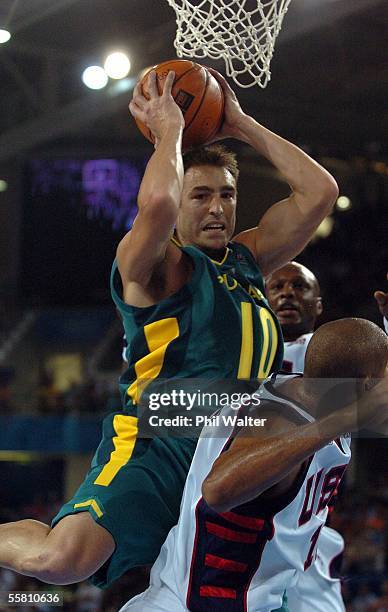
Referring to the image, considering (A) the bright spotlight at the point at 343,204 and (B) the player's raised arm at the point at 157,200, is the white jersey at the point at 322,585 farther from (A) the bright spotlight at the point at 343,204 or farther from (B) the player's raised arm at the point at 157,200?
(A) the bright spotlight at the point at 343,204

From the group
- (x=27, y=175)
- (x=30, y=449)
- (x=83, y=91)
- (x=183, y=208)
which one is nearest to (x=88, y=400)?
(x=30, y=449)

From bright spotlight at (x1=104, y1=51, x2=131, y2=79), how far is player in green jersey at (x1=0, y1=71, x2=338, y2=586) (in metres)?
5.76

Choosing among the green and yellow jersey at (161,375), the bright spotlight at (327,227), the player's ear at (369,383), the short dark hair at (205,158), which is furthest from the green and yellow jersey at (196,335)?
the bright spotlight at (327,227)

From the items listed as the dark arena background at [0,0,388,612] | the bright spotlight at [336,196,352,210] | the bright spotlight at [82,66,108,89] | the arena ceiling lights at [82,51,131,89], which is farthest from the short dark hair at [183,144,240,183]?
the bright spotlight at [336,196,352,210]

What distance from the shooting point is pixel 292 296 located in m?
4.29

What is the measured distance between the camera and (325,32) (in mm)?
8836

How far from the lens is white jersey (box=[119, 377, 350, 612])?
2586 millimetres

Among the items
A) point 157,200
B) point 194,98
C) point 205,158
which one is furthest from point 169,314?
point 194,98

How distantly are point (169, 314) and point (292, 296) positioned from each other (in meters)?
1.33

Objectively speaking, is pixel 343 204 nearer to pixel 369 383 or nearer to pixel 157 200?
pixel 157 200

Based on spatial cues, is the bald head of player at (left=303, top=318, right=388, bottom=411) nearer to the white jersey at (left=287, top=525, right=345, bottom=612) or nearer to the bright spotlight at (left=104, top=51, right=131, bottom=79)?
the white jersey at (left=287, top=525, right=345, bottom=612)

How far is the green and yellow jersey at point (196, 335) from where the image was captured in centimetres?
307

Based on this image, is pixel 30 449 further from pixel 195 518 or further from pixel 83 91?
pixel 195 518

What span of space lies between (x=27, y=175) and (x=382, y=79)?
3.75 metres
